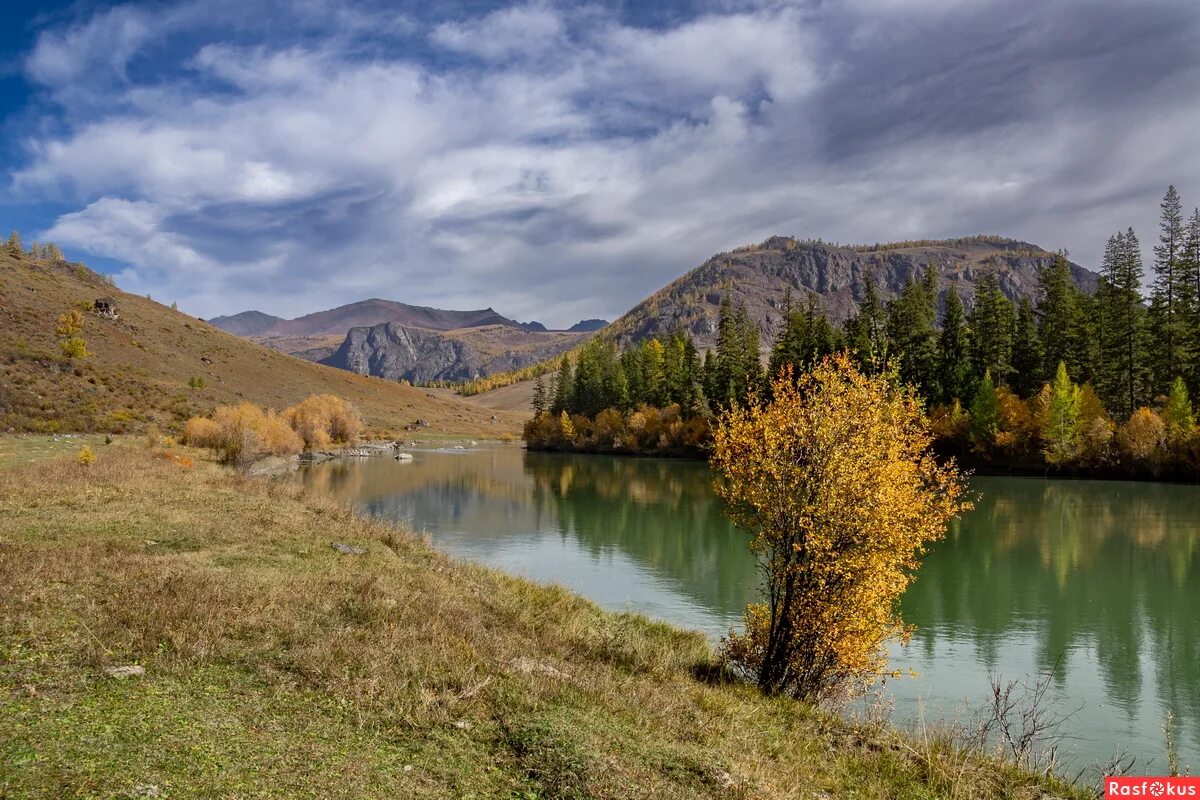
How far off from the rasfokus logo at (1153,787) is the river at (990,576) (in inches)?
93.1

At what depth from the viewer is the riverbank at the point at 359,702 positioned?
7523mm

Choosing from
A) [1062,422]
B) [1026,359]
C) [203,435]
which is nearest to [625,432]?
[1026,359]

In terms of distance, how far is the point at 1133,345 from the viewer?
7731 cm

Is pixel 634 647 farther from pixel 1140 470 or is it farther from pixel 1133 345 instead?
pixel 1133 345

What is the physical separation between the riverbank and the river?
497 cm

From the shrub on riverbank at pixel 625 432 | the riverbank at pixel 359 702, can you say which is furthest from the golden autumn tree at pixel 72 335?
the riverbank at pixel 359 702

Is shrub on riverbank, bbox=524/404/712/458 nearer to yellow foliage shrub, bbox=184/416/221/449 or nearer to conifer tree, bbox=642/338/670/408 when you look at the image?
conifer tree, bbox=642/338/670/408

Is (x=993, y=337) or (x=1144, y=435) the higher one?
(x=993, y=337)

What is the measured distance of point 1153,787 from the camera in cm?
1171

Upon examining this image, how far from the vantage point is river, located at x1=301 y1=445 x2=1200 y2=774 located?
728 inches

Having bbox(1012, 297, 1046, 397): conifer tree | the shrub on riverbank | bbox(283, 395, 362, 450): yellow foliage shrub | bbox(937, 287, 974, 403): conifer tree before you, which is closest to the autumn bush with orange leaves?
bbox(283, 395, 362, 450): yellow foliage shrub

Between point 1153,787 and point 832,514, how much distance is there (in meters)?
6.80

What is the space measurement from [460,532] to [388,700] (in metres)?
34.1

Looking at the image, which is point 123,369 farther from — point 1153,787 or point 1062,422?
point 1062,422
